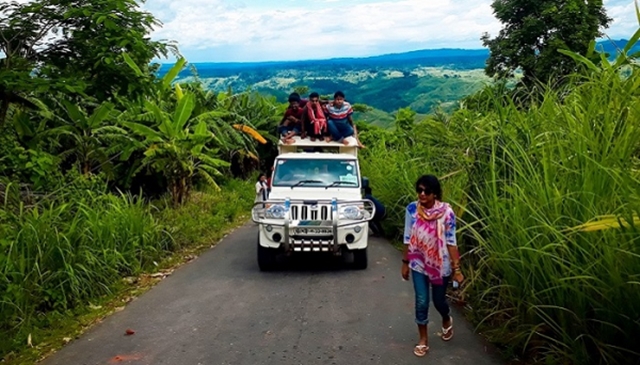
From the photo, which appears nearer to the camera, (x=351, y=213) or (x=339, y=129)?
(x=351, y=213)

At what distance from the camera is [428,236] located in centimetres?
575

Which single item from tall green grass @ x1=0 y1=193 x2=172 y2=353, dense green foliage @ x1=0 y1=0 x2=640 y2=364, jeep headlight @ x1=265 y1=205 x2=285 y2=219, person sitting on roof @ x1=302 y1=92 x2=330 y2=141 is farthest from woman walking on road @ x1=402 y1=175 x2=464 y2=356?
person sitting on roof @ x1=302 y1=92 x2=330 y2=141

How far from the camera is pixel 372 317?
283 inches

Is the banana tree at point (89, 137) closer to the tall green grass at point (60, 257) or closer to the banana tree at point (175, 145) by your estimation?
the banana tree at point (175, 145)

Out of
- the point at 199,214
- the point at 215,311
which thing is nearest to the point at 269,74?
the point at 199,214

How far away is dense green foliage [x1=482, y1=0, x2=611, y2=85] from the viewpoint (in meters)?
23.1

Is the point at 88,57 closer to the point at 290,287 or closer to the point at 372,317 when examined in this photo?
the point at 290,287

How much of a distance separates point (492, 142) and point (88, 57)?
21.8 feet

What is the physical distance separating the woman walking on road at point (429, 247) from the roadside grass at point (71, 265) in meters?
3.75

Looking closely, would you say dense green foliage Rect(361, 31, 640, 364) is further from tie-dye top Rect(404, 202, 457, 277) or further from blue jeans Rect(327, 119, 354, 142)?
blue jeans Rect(327, 119, 354, 142)

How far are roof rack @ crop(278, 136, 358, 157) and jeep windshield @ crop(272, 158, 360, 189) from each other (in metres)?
0.78

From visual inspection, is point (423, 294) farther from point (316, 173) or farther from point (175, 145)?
point (175, 145)

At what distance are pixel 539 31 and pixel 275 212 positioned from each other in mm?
18801

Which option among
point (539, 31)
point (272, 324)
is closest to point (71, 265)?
point (272, 324)
